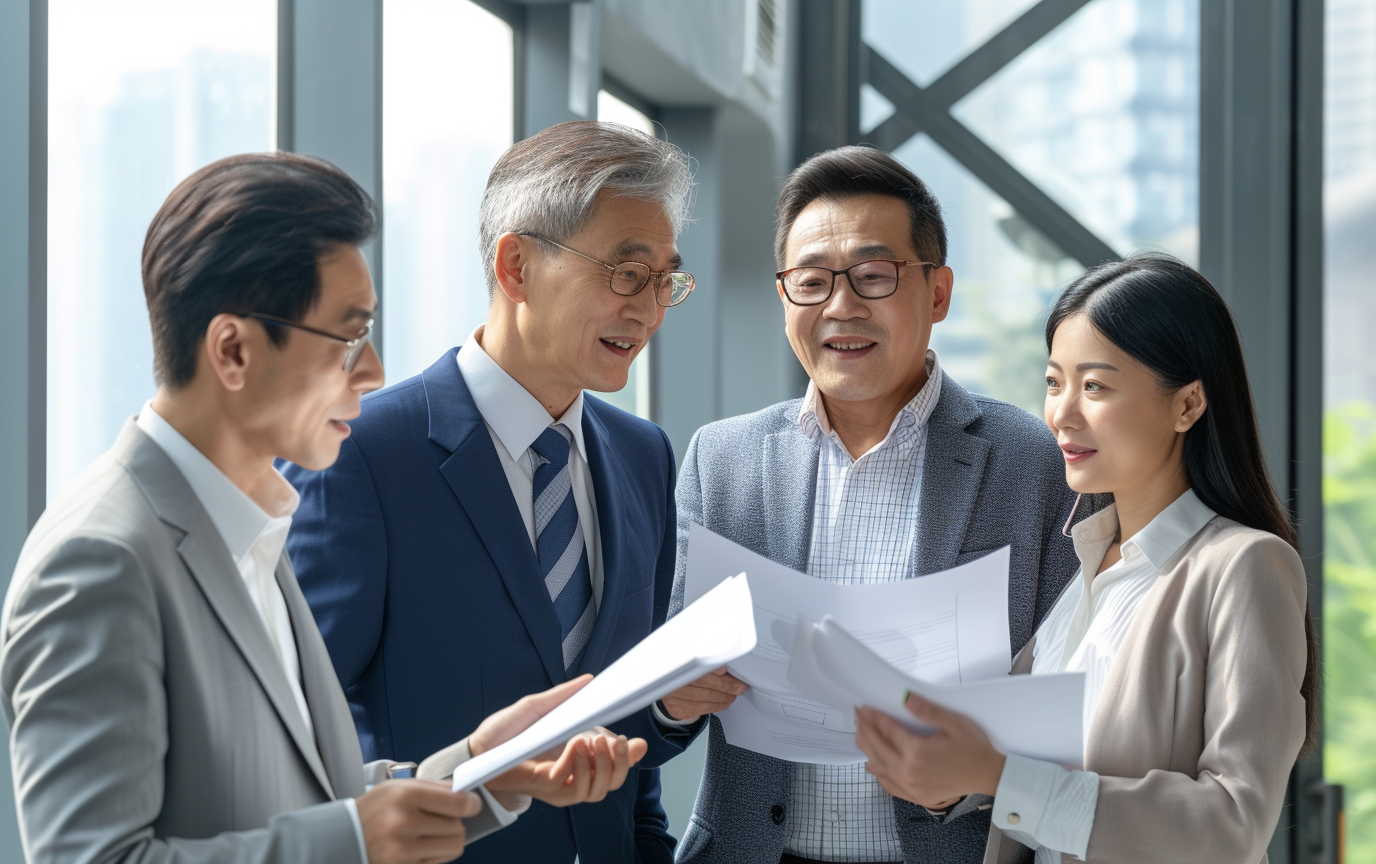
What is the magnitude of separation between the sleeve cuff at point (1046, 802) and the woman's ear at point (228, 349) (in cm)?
101

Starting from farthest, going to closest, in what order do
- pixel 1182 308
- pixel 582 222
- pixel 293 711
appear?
pixel 582 222
pixel 1182 308
pixel 293 711

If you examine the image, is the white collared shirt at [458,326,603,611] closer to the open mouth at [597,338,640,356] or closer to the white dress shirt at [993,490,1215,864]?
the open mouth at [597,338,640,356]

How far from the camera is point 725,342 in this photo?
16.8 feet

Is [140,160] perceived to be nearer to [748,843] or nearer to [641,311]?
[641,311]

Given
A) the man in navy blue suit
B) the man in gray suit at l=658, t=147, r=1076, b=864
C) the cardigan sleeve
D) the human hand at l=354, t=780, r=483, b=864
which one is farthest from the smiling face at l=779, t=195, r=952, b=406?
the human hand at l=354, t=780, r=483, b=864

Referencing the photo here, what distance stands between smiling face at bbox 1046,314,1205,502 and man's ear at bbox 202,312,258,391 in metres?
1.14

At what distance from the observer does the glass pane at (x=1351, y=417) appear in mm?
3887

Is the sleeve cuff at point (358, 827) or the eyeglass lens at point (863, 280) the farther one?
the eyeglass lens at point (863, 280)

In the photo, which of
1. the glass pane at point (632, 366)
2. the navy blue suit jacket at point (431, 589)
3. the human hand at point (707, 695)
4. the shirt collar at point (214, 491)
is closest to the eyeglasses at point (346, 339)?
the shirt collar at point (214, 491)

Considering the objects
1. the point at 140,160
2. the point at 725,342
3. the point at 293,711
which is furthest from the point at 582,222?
the point at 725,342

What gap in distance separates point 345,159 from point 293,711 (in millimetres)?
1433

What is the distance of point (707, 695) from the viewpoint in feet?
5.32

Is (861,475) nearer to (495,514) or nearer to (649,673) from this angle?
(495,514)

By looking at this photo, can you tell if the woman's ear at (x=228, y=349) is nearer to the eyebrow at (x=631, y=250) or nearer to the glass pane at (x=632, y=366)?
the eyebrow at (x=631, y=250)
